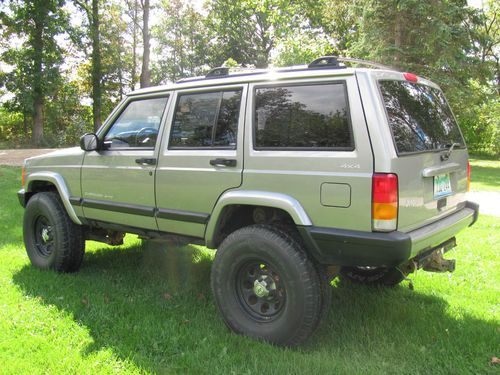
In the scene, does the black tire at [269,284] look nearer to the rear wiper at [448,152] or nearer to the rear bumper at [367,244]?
the rear bumper at [367,244]

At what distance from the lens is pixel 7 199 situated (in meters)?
9.01

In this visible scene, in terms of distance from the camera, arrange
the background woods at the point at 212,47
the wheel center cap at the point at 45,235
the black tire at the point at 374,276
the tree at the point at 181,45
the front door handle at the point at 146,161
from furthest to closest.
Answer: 1. the tree at the point at 181,45
2. the background woods at the point at 212,47
3. the wheel center cap at the point at 45,235
4. the black tire at the point at 374,276
5. the front door handle at the point at 146,161

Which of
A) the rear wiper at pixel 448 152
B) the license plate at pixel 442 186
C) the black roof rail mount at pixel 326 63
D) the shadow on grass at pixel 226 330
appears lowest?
the shadow on grass at pixel 226 330

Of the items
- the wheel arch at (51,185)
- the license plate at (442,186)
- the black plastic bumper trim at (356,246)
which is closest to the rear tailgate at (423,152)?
the license plate at (442,186)

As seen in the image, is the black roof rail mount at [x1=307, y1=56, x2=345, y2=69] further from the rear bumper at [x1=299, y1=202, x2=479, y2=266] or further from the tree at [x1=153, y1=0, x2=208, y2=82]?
the tree at [x1=153, y1=0, x2=208, y2=82]

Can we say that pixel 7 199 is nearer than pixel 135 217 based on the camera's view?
No

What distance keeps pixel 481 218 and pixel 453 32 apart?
1128 centimetres

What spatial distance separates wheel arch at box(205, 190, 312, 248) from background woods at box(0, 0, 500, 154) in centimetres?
1523

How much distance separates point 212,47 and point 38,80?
20.7m

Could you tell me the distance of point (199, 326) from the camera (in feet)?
11.7

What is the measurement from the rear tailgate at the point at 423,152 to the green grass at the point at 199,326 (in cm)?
90

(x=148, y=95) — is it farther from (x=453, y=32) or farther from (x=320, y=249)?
(x=453, y=32)

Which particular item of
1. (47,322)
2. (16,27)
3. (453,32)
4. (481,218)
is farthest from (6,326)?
(16,27)

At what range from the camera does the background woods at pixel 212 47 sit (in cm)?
1703
